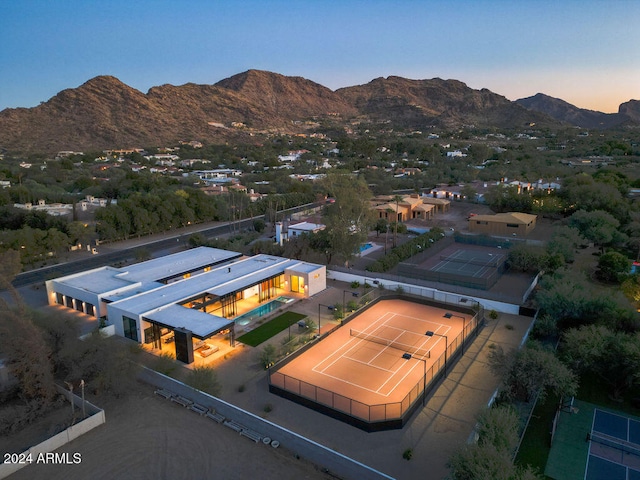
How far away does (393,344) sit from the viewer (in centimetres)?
2070

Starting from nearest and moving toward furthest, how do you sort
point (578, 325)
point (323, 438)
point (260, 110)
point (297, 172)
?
point (323, 438) → point (578, 325) → point (297, 172) → point (260, 110)

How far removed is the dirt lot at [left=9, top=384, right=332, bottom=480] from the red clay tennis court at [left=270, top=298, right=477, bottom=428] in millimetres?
2894

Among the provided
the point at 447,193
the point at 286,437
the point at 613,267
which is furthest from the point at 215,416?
the point at 447,193

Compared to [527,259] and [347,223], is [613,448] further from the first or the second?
[347,223]

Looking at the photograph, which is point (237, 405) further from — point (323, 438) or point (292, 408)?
point (323, 438)

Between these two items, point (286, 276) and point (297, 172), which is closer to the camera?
point (286, 276)

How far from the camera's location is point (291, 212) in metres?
53.0

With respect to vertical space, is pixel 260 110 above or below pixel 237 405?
above

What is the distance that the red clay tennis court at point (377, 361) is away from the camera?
16.0 metres

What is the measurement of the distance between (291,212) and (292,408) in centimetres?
3830

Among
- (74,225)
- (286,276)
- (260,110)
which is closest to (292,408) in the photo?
(286,276)

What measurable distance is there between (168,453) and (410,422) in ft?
25.8

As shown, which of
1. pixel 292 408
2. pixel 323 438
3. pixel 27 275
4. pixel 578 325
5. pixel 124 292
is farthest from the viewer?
pixel 27 275

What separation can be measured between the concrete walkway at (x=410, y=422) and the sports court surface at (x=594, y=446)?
253 cm
